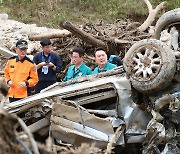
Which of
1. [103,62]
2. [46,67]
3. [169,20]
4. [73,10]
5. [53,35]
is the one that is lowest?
[73,10]

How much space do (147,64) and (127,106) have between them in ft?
1.66

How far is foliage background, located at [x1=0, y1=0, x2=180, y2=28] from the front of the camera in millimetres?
17125

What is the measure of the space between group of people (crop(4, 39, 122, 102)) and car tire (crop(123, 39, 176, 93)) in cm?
101

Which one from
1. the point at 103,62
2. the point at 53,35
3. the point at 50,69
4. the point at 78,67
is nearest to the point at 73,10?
the point at 53,35

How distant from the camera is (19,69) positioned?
271 inches

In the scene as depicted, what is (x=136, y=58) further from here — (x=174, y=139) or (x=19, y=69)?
(x=19, y=69)

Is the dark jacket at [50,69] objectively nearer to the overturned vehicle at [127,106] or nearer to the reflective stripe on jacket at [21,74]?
the reflective stripe on jacket at [21,74]

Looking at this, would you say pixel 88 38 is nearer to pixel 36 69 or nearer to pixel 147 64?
pixel 36 69

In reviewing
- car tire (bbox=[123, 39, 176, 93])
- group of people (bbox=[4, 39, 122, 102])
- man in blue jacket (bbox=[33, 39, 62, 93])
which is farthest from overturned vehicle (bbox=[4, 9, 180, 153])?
man in blue jacket (bbox=[33, 39, 62, 93])

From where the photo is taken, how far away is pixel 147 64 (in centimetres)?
530

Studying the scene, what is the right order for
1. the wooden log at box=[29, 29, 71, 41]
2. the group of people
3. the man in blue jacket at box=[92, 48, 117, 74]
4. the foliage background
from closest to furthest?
the man in blue jacket at box=[92, 48, 117, 74] → the group of people → the wooden log at box=[29, 29, 71, 41] → the foliage background

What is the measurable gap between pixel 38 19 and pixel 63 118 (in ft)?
40.4

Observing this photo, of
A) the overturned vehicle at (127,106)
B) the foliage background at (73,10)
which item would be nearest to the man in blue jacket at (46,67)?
the overturned vehicle at (127,106)

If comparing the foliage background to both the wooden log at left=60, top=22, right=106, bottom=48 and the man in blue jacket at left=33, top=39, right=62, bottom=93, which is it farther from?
the man in blue jacket at left=33, top=39, right=62, bottom=93
